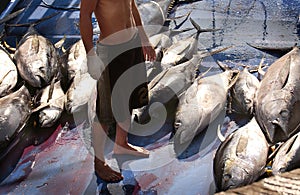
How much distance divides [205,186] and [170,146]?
56 cm

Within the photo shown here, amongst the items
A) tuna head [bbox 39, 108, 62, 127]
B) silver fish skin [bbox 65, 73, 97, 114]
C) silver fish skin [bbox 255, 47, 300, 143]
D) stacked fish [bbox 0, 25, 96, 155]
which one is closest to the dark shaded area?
stacked fish [bbox 0, 25, 96, 155]

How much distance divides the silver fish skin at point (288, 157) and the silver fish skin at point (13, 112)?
7.27 ft

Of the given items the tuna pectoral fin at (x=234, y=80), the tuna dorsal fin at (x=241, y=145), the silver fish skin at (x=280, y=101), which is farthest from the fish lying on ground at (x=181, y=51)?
the tuna dorsal fin at (x=241, y=145)

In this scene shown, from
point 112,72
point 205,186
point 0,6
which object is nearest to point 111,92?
point 112,72

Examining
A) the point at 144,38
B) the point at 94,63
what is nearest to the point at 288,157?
the point at 144,38

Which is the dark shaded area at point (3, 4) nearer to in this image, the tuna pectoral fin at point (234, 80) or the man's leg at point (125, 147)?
the man's leg at point (125, 147)

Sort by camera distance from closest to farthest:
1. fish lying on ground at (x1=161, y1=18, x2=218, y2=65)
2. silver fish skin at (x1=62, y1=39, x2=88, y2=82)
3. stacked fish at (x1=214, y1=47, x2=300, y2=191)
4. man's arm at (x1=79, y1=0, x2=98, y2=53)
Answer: man's arm at (x1=79, y1=0, x2=98, y2=53)
stacked fish at (x1=214, y1=47, x2=300, y2=191)
silver fish skin at (x1=62, y1=39, x2=88, y2=82)
fish lying on ground at (x1=161, y1=18, x2=218, y2=65)

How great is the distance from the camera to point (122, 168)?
11.7 feet

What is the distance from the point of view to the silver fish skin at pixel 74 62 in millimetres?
4391

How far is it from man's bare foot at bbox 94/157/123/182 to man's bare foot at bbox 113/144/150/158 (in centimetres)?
24

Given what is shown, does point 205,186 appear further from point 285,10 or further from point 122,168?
point 285,10

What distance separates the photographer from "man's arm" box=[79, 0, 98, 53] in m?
2.76

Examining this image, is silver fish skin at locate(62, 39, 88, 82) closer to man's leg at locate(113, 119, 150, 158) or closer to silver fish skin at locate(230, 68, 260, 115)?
man's leg at locate(113, 119, 150, 158)

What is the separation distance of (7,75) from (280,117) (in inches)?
103
